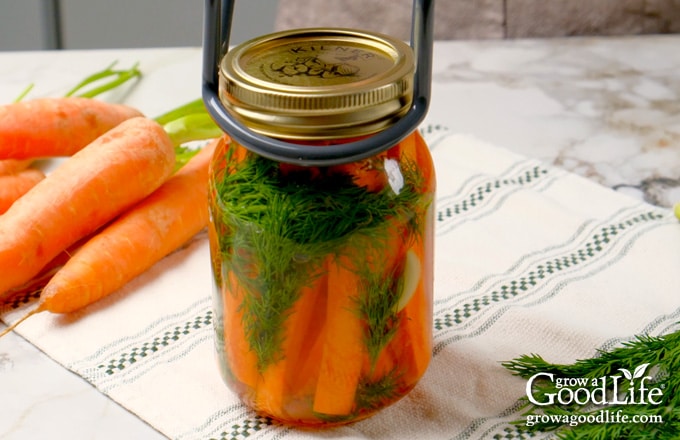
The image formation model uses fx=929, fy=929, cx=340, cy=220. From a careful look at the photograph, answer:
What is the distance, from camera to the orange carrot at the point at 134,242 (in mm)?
1029

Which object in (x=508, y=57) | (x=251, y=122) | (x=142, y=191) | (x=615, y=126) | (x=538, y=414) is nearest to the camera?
(x=251, y=122)

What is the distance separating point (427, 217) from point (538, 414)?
0.22 meters

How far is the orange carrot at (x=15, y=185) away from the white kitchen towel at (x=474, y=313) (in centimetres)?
17

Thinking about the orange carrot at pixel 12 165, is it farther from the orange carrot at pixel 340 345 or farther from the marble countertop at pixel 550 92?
the orange carrot at pixel 340 345

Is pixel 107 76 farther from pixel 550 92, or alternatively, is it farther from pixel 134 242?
pixel 550 92

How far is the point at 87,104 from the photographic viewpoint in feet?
4.18

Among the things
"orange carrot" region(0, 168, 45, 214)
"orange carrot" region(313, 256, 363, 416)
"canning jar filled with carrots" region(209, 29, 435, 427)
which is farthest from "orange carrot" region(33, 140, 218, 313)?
"orange carrot" region(313, 256, 363, 416)

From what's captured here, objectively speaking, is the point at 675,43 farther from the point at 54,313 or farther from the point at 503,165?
the point at 54,313

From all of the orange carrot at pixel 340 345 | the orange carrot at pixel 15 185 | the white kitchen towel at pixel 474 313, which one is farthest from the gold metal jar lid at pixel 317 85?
the orange carrot at pixel 15 185

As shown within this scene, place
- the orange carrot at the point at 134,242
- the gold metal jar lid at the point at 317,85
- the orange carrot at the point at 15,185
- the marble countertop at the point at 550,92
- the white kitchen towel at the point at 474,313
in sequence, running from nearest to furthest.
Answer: the gold metal jar lid at the point at 317,85
the white kitchen towel at the point at 474,313
the orange carrot at the point at 134,242
the orange carrot at the point at 15,185
the marble countertop at the point at 550,92

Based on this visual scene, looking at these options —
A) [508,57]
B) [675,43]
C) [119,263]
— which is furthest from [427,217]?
[675,43]

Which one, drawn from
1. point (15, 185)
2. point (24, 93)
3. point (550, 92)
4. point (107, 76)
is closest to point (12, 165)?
point (15, 185)

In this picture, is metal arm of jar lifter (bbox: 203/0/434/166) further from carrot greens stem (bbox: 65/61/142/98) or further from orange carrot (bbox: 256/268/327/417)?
carrot greens stem (bbox: 65/61/142/98)

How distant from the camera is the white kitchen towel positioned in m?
0.89
